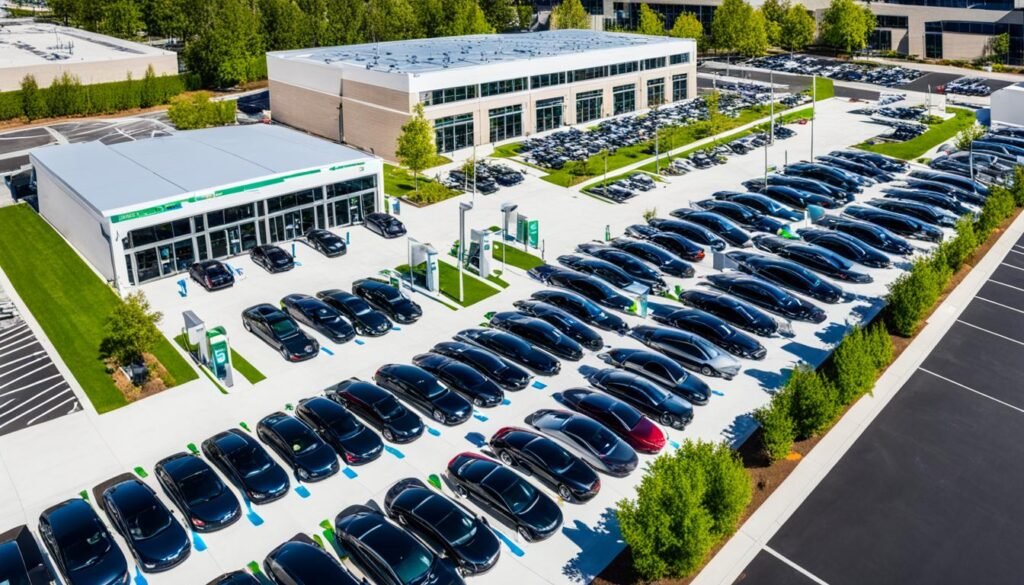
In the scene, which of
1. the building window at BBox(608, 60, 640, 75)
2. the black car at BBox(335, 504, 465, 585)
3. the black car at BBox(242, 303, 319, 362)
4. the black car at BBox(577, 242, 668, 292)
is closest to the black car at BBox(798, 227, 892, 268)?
the black car at BBox(577, 242, 668, 292)

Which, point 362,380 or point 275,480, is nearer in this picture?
point 275,480

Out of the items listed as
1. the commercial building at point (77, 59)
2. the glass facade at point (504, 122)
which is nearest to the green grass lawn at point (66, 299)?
the glass facade at point (504, 122)

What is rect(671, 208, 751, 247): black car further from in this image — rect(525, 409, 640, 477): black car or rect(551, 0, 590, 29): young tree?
rect(551, 0, 590, 29): young tree

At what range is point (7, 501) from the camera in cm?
2209

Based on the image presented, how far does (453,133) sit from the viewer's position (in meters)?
57.8

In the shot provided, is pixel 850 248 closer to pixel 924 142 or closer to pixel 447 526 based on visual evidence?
pixel 447 526

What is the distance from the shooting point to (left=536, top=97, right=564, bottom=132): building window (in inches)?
2498

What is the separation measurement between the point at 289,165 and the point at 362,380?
695 inches

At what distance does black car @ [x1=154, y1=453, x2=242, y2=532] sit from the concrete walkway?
1189 centimetres

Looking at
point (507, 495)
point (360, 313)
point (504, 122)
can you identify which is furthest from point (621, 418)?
point (504, 122)

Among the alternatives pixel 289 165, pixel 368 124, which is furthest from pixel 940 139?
pixel 289 165

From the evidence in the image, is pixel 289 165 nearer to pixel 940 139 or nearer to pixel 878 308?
pixel 878 308

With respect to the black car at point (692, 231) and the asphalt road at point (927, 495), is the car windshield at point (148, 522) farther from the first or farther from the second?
the black car at point (692, 231)

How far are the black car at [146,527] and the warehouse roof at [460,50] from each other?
132ft
